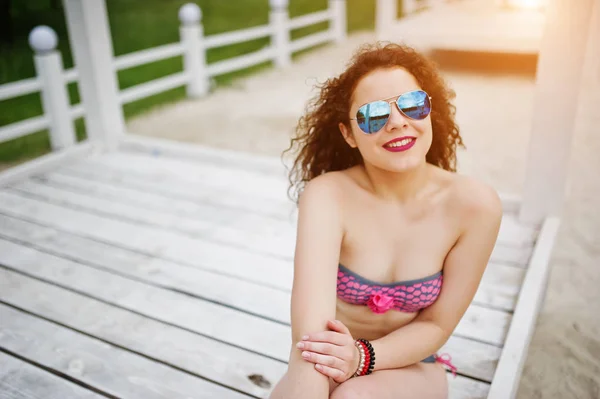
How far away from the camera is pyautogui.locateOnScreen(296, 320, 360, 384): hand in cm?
135

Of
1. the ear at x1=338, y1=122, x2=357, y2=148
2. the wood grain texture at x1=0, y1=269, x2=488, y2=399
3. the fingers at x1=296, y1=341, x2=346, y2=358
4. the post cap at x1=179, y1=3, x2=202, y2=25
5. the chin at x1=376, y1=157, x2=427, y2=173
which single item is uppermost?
the ear at x1=338, y1=122, x2=357, y2=148

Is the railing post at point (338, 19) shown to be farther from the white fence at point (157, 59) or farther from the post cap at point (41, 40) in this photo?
the post cap at point (41, 40)

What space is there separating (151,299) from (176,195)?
3.86 feet

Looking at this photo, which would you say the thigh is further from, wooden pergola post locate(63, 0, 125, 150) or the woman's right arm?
wooden pergola post locate(63, 0, 125, 150)

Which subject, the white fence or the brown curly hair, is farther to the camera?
the white fence

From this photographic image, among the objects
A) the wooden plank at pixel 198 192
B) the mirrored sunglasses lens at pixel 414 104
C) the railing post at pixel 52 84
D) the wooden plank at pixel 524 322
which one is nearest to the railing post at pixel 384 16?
the railing post at pixel 52 84

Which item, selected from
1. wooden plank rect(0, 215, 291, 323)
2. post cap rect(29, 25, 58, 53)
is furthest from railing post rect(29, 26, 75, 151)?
wooden plank rect(0, 215, 291, 323)

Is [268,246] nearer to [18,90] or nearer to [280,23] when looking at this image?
[18,90]

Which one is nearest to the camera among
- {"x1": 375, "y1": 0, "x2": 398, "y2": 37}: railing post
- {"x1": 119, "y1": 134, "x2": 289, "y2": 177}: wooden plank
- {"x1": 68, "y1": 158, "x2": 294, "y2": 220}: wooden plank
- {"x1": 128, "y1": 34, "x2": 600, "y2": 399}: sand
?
{"x1": 128, "y1": 34, "x2": 600, "y2": 399}: sand

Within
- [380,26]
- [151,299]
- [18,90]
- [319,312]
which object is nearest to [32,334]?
[151,299]

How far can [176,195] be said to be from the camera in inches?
140

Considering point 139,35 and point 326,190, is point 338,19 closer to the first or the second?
point 139,35

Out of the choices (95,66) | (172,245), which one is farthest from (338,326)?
(95,66)

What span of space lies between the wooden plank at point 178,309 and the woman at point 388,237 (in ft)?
1.85
